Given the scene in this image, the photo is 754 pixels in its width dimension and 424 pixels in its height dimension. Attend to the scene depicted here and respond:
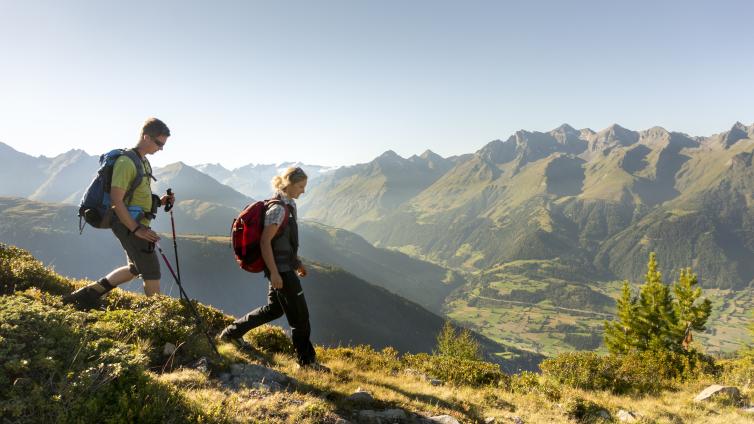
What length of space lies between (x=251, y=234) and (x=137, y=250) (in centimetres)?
245

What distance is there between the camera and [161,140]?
804 cm

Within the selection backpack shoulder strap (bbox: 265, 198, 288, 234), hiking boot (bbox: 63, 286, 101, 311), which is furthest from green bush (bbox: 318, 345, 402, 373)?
hiking boot (bbox: 63, 286, 101, 311)

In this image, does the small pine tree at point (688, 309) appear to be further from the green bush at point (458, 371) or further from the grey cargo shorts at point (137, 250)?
the grey cargo shorts at point (137, 250)

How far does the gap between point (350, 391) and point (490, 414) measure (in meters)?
2.93

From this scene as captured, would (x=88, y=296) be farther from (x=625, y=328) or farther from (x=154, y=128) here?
(x=625, y=328)

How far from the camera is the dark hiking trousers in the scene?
26.1 feet

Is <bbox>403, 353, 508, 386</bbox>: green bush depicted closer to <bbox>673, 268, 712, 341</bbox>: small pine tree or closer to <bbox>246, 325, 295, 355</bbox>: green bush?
<bbox>246, 325, 295, 355</bbox>: green bush

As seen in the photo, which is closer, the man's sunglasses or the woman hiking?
the woman hiking

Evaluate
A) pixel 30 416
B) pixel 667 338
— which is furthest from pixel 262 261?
pixel 667 338

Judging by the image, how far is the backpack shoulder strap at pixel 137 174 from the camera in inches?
303

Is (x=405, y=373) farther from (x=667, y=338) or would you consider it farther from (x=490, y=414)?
(x=667, y=338)

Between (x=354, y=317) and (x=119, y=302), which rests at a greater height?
(x=119, y=302)

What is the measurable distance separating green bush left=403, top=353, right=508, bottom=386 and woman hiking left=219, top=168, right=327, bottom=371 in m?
4.03


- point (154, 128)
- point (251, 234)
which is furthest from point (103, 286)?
point (251, 234)
